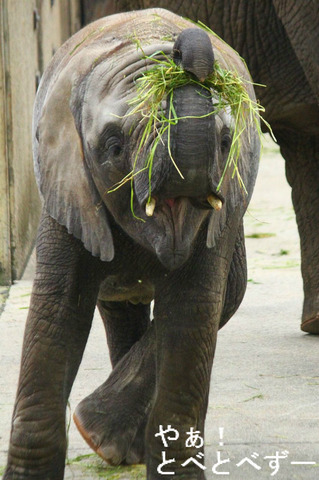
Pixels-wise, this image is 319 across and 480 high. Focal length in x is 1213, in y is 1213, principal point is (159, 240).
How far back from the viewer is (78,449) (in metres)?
4.20

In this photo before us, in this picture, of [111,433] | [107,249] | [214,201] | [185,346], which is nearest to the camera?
[214,201]

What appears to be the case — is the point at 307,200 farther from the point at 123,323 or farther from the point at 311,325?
the point at 123,323

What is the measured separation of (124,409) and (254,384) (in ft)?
3.64

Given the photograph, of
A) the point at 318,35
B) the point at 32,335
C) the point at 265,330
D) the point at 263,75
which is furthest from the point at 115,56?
the point at 265,330

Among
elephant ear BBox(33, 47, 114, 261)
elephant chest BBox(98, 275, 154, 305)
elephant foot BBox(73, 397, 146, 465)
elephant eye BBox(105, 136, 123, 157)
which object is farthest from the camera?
elephant foot BBox(73, 397, 146, 465)

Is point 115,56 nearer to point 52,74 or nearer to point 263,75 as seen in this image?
point 52,74

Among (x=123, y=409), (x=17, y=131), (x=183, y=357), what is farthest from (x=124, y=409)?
(x=17, y=131)

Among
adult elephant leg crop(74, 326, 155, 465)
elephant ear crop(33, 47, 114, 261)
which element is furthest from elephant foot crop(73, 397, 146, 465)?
elephant ear crop(33, 47, 114, 261)

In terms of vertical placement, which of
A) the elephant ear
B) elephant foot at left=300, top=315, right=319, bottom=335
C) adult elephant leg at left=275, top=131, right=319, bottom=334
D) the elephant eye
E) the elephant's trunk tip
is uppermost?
the elephant's trunk tip

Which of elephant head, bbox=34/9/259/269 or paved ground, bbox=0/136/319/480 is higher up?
elephant head, bbox=34/9/259/269

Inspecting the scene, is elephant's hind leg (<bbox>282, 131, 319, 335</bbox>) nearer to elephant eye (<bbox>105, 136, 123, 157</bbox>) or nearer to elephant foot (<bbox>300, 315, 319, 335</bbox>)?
elephant foot (<bbox>300, 315, 319, 335</bbox>)

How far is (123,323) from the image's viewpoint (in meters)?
4.32

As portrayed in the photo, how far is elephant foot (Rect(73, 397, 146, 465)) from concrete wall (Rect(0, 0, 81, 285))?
315 cm

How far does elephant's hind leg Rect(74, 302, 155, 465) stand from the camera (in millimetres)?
3990
